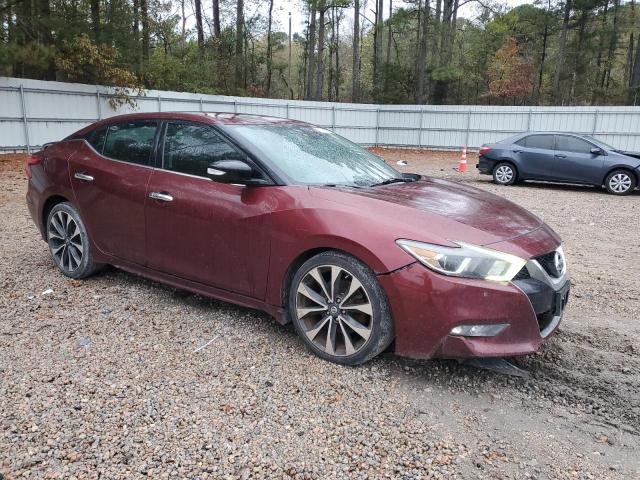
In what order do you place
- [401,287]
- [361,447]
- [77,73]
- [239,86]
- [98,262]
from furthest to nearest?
[239,86], [77,73], [98,262], [401,287], [361,447]

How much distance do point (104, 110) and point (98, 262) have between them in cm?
1552

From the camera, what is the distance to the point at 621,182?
11922 millimetres

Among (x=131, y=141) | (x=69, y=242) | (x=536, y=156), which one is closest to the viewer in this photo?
(x=131, y=141)

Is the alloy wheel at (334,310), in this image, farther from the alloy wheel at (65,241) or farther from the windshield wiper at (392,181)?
the alloy wheel at (65,241)

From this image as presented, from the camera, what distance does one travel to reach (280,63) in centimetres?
4131

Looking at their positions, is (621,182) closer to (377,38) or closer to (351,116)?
(351,116)

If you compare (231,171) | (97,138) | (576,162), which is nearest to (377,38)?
(576,162)

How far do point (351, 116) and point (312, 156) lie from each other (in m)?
21.8

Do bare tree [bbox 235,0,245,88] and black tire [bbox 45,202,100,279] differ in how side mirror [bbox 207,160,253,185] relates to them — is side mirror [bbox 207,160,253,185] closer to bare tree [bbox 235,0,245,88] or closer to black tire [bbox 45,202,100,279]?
black tire [bbox 45,202,100,279]

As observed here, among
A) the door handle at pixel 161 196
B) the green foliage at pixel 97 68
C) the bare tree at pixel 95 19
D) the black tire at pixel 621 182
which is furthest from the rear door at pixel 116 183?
the bare tree at pixel 95 19

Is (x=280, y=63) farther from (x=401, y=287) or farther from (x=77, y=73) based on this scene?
(x=401, y=287)

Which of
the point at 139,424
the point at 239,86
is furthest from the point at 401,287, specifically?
the point at 239,86

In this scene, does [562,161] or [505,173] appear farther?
[505,173]

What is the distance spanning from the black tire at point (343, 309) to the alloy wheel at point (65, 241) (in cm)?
241
